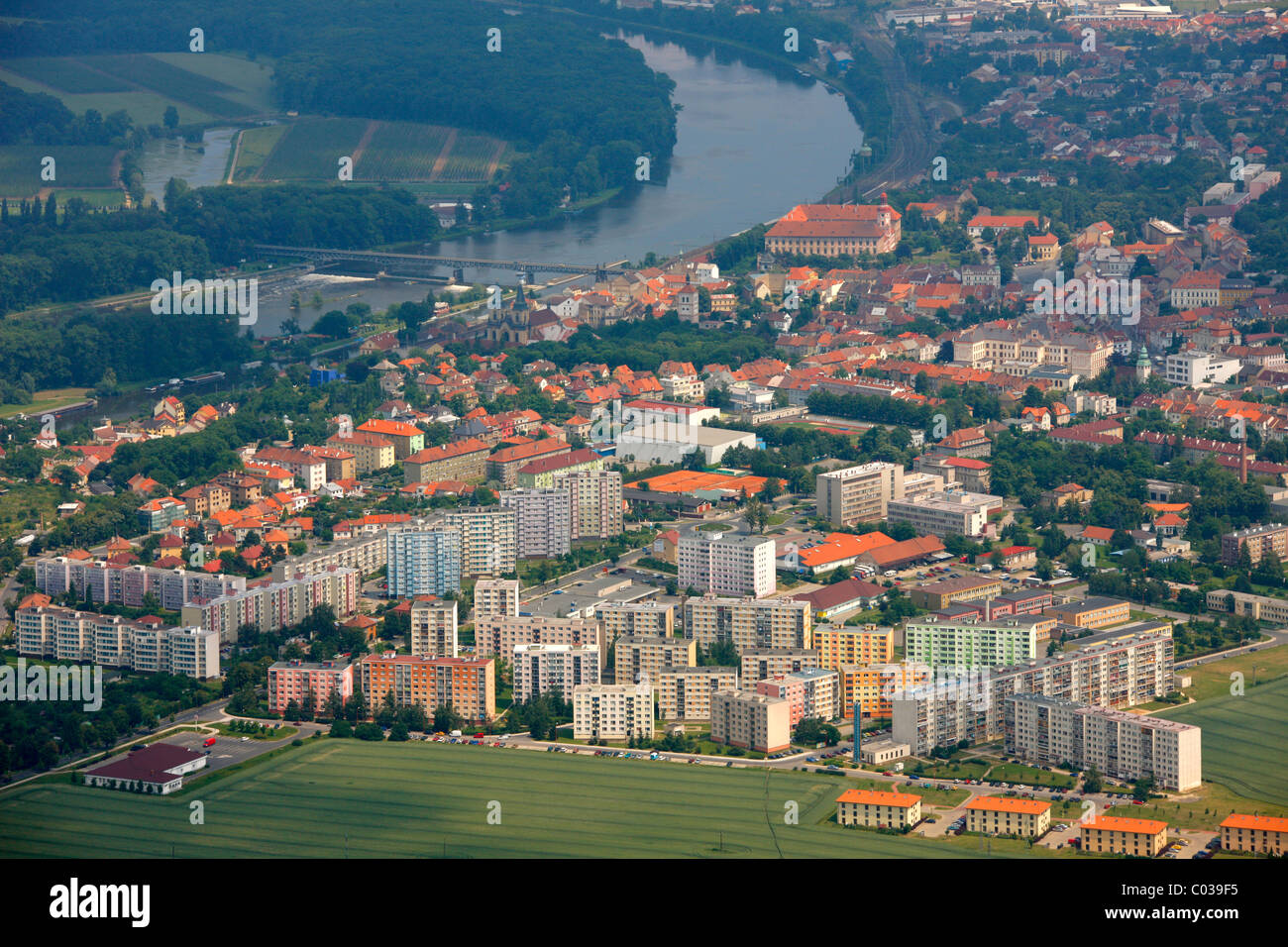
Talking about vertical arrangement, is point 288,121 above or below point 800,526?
above

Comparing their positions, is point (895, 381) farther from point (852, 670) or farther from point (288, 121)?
point (288, 121)

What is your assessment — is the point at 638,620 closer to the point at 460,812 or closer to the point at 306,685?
the point at 306,685

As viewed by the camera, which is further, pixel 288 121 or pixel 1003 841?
pixel 288 121

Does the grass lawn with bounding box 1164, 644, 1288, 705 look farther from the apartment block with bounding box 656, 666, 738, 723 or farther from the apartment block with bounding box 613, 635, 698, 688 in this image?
the apartment block with bounding box 613, 635, 698, 688

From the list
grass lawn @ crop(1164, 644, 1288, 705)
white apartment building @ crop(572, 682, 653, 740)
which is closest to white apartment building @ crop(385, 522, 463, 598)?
white apartment building @ crop(572, 682, 653, 740)
